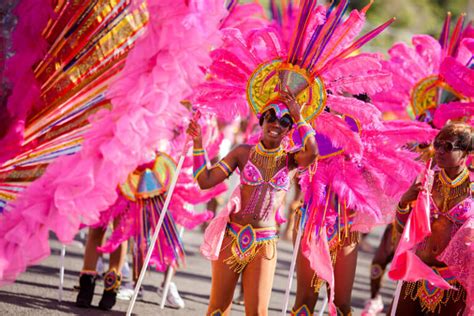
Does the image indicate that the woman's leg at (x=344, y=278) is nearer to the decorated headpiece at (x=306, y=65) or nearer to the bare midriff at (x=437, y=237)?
the bare midriff at (x=437, y=237)

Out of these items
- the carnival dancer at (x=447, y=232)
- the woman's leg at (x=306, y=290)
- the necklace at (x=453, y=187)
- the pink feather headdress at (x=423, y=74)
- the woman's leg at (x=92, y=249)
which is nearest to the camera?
the carnival dancer at (x=447, y=232)

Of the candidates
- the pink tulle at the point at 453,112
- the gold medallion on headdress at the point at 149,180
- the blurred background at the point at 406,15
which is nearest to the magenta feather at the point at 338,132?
the pink tulle at the point at 453,112

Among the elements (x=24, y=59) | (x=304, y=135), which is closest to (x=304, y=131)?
(x=304, y=135)

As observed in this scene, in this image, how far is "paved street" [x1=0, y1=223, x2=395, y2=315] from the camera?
6.39 m

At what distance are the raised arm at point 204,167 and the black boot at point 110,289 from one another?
200 centimetres

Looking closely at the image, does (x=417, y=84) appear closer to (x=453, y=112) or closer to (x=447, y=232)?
(x=453, y=112)

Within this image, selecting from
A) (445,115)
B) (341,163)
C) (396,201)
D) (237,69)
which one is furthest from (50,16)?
(445,115)

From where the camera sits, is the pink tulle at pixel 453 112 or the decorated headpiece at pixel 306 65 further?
the pink tulle at pixel 453 112

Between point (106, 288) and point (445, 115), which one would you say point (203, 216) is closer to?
point (106, 288)

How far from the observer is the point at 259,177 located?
16.2 ft

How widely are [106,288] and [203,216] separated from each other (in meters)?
1.05

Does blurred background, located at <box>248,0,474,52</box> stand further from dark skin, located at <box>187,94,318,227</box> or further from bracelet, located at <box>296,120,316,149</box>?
bracelet, located at <box>296,120,316,149</box>

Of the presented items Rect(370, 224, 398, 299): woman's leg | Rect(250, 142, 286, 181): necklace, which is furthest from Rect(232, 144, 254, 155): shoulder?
Rect(370, 224, 398, 299): woman's leg

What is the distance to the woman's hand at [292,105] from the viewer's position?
4.82m
